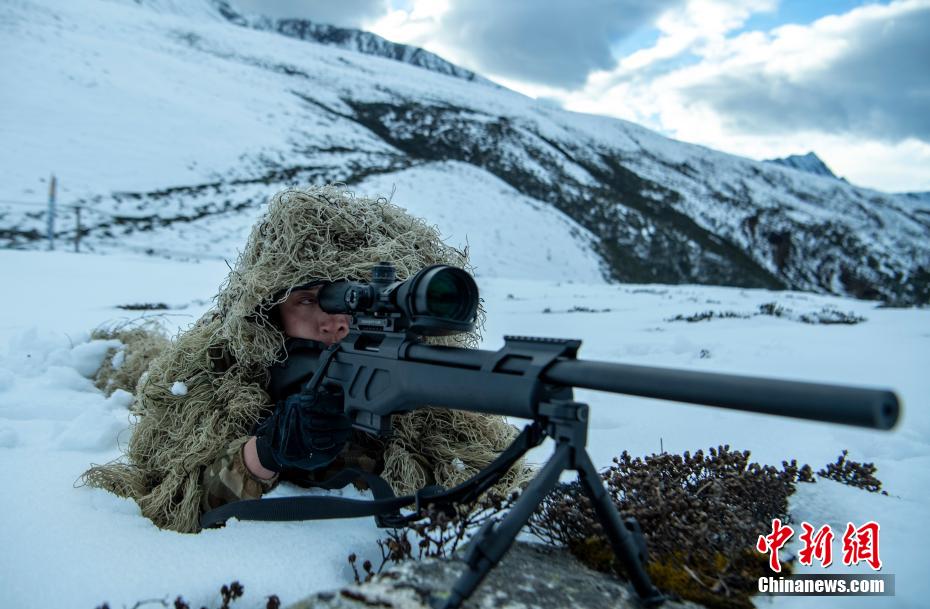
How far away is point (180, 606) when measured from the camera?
6.00 feet

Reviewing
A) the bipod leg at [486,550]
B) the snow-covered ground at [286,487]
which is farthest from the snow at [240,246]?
the bipod leg at [486,550]

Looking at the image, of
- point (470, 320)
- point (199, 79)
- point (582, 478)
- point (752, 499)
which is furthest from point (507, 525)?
point (199, 79)

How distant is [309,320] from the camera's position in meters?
2.91

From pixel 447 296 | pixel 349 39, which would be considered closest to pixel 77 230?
pixel 447 296

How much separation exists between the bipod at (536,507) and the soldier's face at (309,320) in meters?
1.58

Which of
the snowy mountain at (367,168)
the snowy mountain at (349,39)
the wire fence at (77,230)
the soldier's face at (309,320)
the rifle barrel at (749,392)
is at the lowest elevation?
the rifle barrel at (749,392)

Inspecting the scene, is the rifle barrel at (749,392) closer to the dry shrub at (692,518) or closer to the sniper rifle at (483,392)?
the sniper rifle at (483,392)

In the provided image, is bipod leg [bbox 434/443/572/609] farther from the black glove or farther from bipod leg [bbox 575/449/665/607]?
the black glove

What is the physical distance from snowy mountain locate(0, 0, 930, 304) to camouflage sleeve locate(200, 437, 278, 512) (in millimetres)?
16711

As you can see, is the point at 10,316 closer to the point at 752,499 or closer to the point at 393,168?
the point at 752,499

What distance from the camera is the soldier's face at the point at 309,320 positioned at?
2.88m

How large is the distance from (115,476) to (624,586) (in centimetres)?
238

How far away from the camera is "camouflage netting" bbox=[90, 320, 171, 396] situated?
4.74 metres

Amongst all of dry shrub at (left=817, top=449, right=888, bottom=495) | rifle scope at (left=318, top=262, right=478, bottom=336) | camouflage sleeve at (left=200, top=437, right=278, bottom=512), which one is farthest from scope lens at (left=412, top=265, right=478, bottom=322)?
dry shrub at (left=817, top=449, right=888, bottom=495)
